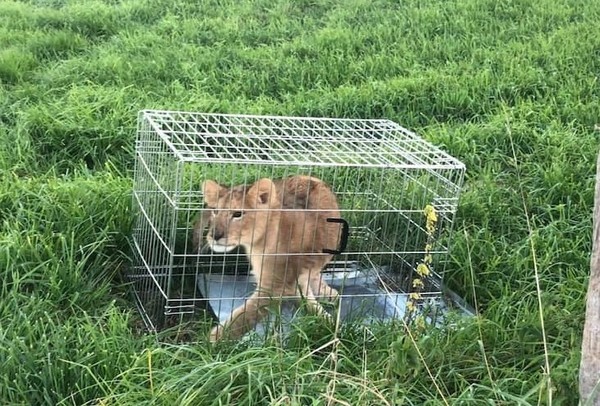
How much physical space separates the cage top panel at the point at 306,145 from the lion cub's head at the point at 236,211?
0.14 meters

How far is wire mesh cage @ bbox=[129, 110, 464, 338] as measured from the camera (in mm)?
3229

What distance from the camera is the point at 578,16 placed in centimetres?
764

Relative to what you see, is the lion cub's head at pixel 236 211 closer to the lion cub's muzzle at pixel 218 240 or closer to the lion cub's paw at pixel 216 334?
the lion cub's muzzle at pixel 218 240

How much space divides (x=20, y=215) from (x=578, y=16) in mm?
5958

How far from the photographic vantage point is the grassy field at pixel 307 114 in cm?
261

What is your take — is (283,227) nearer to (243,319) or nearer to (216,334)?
(243,319)

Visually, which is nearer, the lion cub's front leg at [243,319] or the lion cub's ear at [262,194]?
the lion cub's front leg at [243,319]

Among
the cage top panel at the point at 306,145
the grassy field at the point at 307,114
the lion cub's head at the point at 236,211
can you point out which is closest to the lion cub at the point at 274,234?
the lion cub's head at the point at 236,211

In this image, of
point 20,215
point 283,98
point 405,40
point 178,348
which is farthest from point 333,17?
point 178,348

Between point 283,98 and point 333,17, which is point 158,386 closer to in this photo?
point 283,98

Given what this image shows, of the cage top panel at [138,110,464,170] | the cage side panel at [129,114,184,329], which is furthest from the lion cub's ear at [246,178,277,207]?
the cage side panel at [129,114,184,329]

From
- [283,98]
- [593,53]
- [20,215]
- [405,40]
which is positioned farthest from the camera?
[405,40]

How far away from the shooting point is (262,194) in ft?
10.7

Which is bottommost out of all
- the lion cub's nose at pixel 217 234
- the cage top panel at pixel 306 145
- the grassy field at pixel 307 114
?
the grassy field at pixel 307 114
